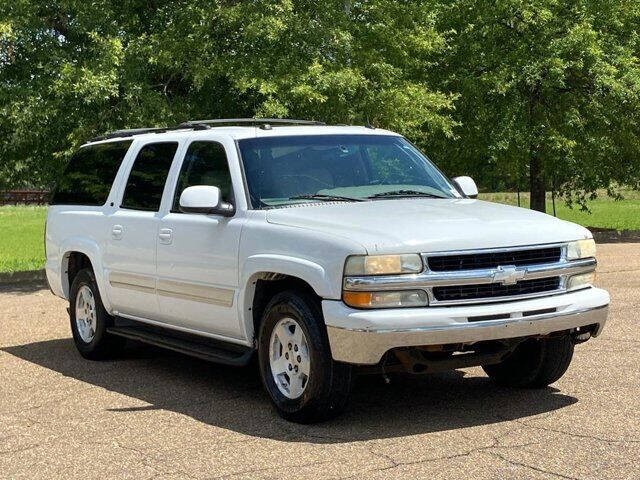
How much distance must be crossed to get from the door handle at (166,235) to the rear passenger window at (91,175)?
4.69 ft

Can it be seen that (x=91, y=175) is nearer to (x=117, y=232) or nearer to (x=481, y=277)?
(x=117, y=232)

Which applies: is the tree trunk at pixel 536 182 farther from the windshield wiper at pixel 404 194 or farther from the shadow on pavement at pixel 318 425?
the windshield wiper at pixel 404 194

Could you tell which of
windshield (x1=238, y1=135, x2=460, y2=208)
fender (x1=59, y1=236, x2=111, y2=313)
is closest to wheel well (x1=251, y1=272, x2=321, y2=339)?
windshield (x1=238, y1=135, x2=460, y2=208)

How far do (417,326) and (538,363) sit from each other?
1.74m

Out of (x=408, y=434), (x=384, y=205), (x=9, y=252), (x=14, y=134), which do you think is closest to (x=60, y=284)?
(x=384, y=205)

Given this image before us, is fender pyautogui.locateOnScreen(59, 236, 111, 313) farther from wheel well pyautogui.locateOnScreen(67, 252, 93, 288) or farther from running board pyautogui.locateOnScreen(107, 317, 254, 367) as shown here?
running board pyautogui.locateOnScreen(107, 317, 254, 367)

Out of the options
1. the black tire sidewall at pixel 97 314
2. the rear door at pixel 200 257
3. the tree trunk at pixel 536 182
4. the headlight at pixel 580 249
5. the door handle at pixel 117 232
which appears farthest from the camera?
the tree trunk at pixel 536 182

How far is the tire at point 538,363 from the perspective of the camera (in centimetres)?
776

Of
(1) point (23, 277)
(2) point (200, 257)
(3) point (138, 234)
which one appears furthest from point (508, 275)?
(1) point (23, 277)

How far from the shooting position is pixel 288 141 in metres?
8.17

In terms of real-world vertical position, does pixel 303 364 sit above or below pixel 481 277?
below

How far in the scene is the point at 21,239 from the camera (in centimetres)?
3691

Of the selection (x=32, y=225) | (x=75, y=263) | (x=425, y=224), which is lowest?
(x=32, y=225)

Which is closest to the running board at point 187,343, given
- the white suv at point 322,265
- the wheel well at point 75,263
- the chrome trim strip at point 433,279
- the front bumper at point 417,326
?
the white suv at point 322,265
